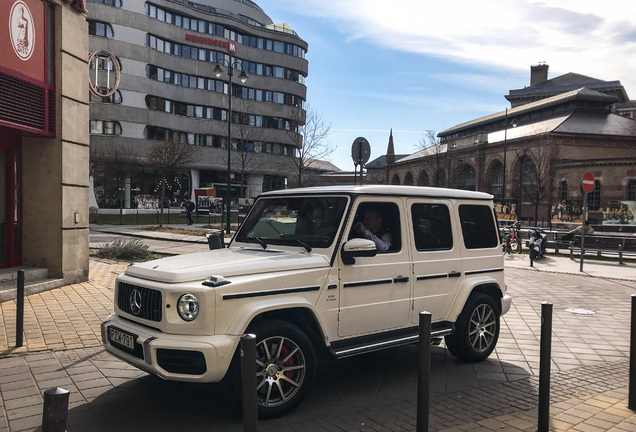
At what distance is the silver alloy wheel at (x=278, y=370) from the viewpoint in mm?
4012

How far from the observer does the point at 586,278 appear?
13.9 metres

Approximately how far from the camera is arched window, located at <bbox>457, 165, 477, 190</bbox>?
68875 mm

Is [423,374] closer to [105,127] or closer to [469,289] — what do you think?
[469,289]

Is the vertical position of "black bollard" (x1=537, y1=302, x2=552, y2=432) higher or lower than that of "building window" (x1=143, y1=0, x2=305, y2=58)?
lower

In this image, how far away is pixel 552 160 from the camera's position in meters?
51.0

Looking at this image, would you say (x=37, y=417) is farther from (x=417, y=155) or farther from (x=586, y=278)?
(x=417, y=155)

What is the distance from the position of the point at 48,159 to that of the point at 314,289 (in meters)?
7.32

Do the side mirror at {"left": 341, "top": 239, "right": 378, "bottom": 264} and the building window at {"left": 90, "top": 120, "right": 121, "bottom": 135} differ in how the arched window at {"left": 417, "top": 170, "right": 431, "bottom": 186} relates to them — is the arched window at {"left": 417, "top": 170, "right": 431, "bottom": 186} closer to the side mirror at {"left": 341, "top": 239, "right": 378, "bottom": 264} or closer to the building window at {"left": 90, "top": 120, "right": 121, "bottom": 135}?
the building window at {"left": 90, "top": 120, "right": 121, "bottom": 135}

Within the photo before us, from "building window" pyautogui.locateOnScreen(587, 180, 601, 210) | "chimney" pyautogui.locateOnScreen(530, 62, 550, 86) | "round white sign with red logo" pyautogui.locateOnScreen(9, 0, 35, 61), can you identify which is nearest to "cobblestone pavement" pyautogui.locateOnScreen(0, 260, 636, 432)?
"round white sign with red logo" pyautogui.locateOnScreen(9, 0, 35, 61)

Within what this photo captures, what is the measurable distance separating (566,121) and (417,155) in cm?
3139

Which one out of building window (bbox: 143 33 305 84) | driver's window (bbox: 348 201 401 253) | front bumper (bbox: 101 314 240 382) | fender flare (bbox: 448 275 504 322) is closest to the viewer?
front bumper (bbox: 101 314 240 382)

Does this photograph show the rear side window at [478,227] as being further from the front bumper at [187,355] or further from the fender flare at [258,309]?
the front bumper at [187,355]

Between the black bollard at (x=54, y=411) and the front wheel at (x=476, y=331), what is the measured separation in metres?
4.38

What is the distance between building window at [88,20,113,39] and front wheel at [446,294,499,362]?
1974 inches
